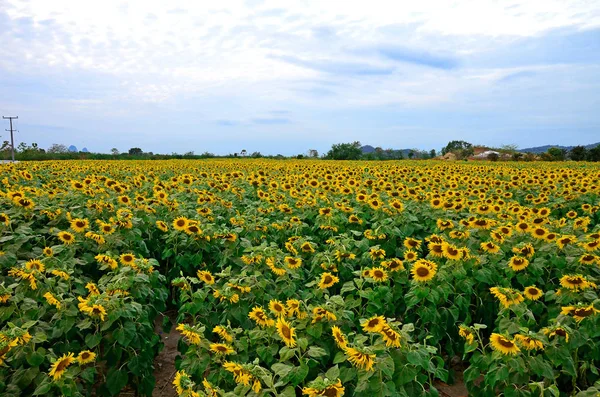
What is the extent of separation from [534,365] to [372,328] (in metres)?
1.03

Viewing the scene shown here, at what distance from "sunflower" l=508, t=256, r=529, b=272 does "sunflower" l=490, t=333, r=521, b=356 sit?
5.41 feet

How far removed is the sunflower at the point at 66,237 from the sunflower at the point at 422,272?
3.37 metres

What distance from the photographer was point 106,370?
11.3 feet

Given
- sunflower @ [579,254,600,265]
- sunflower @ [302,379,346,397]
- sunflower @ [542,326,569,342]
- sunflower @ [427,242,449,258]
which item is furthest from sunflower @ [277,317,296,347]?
sunflower @ [579,254,600,265]

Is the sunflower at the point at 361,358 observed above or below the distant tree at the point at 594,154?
below

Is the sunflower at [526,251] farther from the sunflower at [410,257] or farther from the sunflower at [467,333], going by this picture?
the sunflower at [467,333]

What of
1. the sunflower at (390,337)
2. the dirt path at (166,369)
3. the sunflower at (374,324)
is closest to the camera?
the sunflower at (390,337)

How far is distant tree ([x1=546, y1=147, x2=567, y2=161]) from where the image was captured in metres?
43.4

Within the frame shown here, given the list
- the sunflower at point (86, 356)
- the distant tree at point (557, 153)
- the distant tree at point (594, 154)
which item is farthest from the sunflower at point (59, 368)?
Result: the distant tree at point (594, 154)

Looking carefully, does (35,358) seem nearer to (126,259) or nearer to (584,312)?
(126,259)

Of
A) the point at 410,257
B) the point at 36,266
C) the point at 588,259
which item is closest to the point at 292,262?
the point at 410,257

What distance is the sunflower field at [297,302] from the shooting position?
254cm

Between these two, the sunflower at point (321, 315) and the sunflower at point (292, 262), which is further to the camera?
the sunflower at point (292, 262)

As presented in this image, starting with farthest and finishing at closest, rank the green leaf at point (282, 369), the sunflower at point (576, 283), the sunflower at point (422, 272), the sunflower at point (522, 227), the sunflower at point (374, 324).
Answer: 1. the sunflower at point (522, 227)
2. the sunflower at point (422, 272)
3. the sunflower at point (576, 283)
4. the sunflower at point (374, 324)
5. the green leaf at point (282, 369)
